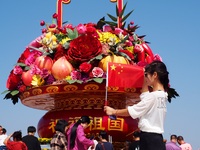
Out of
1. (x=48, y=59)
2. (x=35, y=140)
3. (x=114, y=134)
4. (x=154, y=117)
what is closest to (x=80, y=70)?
(x=48, y=59)

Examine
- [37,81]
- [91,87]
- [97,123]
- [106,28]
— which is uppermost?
[106,28]

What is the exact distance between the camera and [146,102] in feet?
12.9

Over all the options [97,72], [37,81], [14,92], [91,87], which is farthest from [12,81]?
[97,72]

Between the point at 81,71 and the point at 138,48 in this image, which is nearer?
the point at 81,71

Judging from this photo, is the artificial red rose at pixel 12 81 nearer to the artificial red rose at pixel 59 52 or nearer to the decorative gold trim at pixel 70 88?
the artificial red rose at pixel 59 52

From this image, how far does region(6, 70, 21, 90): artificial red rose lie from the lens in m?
10.4

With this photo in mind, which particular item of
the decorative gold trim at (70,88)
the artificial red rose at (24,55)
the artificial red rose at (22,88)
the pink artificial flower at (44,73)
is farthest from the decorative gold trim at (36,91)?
the artificial red rose at (24,55)

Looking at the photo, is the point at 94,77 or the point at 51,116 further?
the point at 51,116

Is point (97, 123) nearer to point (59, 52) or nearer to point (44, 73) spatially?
point (44, 73)

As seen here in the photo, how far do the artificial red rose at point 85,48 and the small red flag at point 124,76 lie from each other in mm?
3272

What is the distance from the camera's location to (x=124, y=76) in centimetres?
604

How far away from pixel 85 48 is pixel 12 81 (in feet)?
7.47

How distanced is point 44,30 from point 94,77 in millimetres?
2423

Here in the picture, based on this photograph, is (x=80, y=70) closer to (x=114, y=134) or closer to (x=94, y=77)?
(x=94, y=77)
